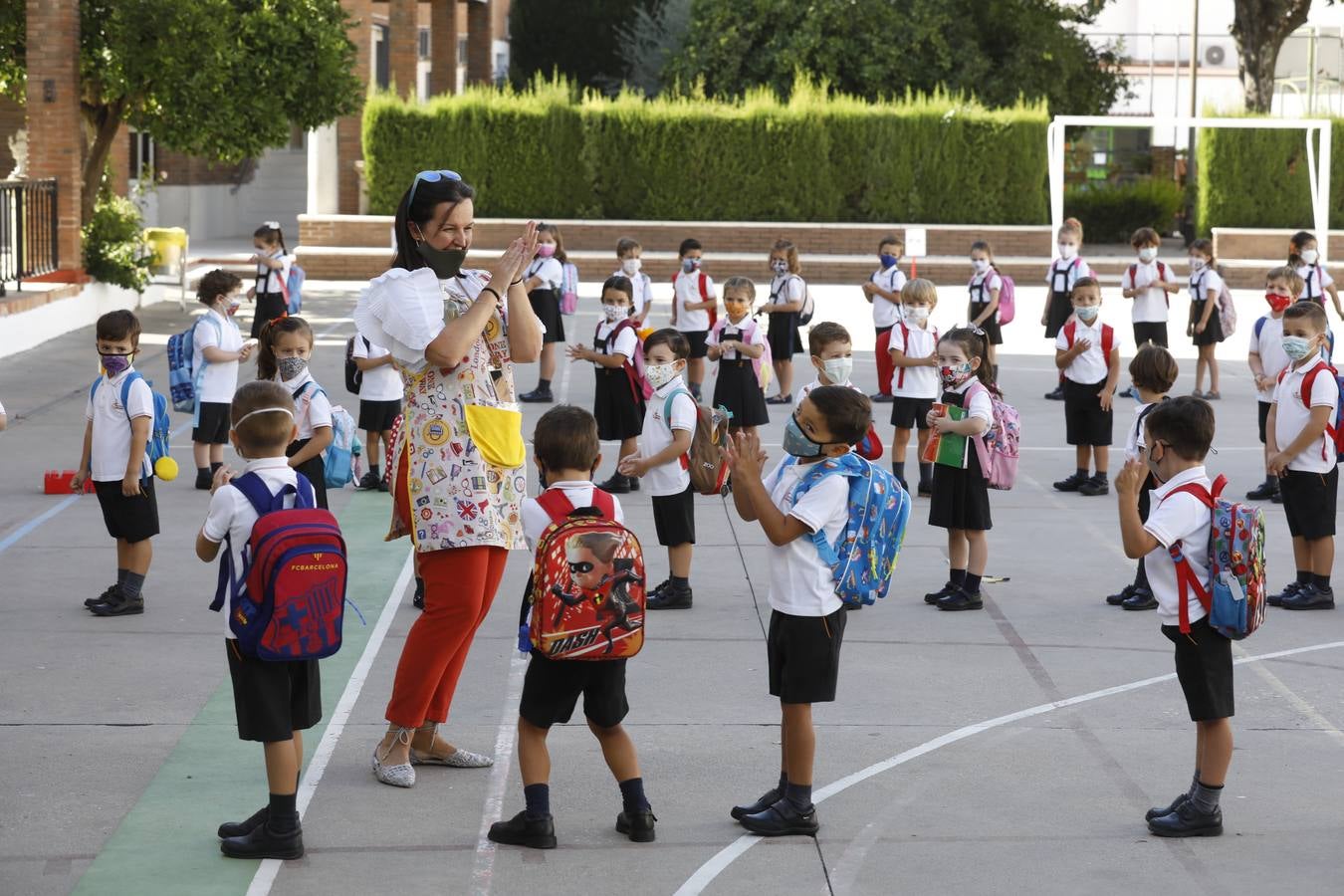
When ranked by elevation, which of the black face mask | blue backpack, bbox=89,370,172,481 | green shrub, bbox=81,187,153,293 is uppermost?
green shrub, bbox=81,187,153,293

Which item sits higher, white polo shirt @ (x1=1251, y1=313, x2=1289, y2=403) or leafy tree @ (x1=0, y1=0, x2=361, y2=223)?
leafy tree @ (x1=0, y1=0, x2=361, y2=223)

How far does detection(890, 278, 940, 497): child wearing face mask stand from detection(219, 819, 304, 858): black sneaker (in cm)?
746

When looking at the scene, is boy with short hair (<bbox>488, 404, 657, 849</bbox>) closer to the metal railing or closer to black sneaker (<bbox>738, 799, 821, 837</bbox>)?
black sneaker (<bbox>738, 799, 821, 837</bbox>)

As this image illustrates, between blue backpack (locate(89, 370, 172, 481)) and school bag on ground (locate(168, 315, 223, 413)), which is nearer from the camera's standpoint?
blue backpack (locate(89, 370, 172, 481))

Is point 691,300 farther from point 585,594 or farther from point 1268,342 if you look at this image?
point 585,594

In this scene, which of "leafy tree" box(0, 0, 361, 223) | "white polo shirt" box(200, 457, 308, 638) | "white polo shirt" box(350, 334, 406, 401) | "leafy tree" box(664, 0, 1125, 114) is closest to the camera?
"white polo shirt" box(200, 457, 308, 638)

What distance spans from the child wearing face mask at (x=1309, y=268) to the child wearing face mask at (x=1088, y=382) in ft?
11.7

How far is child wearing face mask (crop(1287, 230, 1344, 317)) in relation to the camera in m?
15.4

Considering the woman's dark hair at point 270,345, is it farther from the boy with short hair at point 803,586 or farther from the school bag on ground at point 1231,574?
the school bag on ground at point 1231,574

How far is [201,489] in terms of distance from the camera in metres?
12.1

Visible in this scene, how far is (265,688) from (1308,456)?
19.0 feet

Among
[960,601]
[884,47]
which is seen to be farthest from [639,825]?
[884,47]

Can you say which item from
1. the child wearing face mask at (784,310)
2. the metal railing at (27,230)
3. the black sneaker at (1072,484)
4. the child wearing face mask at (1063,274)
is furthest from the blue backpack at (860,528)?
the metal railing at (27,230)

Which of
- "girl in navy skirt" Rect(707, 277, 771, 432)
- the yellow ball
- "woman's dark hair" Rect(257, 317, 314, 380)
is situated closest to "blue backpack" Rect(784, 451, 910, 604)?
the yellow ball
